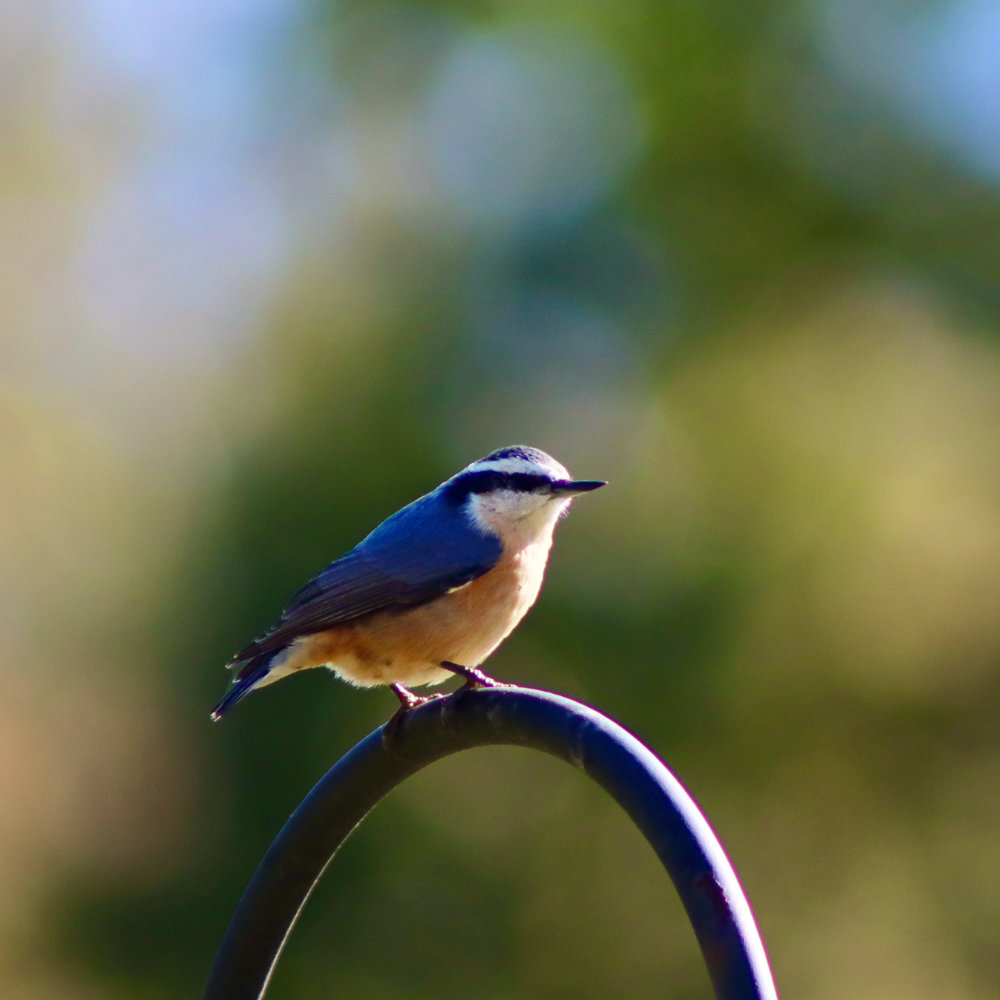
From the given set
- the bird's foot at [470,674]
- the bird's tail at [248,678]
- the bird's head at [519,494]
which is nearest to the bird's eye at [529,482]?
the bird's head at [519,494]

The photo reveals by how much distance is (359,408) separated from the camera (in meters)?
6.72

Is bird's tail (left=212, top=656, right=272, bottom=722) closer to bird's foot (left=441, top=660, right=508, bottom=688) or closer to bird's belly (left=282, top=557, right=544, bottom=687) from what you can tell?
bird's belly (left=282, top=557, right=544, bottom=687)

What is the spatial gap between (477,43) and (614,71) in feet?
3.05

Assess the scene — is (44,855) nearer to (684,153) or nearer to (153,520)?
(153,520)

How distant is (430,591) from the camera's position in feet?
9.98

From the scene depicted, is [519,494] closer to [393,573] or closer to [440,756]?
[393,573]

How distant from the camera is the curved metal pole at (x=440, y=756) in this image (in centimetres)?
150

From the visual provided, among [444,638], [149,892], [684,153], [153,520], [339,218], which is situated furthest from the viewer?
[153,520]

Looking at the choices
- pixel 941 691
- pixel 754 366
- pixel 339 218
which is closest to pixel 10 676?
pixel 339 218

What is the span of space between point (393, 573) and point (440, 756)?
1045mm

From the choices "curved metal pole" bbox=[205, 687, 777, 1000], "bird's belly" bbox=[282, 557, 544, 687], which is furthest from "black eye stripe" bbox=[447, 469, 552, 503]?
"curved metal pole" bbox=[205, 687, 777, 1000]

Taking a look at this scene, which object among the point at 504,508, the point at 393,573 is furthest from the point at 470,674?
the point at 504,508

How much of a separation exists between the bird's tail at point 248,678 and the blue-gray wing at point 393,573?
0.03 metres

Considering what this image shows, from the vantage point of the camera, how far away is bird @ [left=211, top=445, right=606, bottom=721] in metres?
3.02
